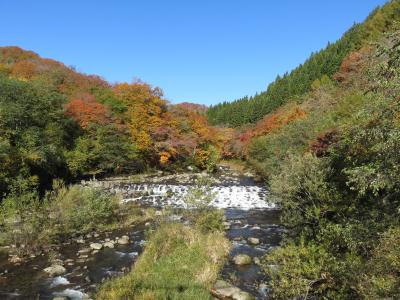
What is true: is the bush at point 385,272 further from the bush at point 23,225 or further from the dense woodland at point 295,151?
the bush at point 23,225

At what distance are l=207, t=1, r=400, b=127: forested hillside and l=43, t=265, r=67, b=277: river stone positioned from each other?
194 ft

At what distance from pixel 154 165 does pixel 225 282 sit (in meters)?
32.2

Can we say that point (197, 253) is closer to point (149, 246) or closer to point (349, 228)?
point (149, 246)

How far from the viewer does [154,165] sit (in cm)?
4225

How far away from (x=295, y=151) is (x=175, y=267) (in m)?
15.6

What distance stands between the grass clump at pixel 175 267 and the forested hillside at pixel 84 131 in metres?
9.70

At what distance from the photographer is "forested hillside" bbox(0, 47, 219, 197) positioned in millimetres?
24625

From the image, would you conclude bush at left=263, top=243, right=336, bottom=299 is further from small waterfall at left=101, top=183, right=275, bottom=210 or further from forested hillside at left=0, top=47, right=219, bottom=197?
forested hillside at left=0, top=47, right=219, bottom=197

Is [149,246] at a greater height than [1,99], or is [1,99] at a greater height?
[1,99]

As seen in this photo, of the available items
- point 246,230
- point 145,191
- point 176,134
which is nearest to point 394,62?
point 246,230

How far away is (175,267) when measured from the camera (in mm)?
11281

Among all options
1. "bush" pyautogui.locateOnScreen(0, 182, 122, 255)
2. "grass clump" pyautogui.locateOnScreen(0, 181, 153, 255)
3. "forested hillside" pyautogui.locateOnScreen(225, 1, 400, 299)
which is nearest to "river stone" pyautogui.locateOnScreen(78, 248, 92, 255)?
"grass clump" pyautogui.locateOnScreen(0, 181, 153, 255)

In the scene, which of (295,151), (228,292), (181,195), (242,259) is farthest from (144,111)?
(228,292)

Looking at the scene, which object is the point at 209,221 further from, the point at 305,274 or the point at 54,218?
the point at 54,218
